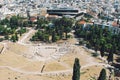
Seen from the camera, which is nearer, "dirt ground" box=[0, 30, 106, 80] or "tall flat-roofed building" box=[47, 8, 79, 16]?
"dirt ground" box=[0, 30, 106, 80]

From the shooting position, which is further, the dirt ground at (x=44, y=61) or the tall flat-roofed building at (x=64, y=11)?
the tall flat-roofed building at (x=64, y=11)

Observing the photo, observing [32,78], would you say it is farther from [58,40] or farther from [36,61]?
[58,40]

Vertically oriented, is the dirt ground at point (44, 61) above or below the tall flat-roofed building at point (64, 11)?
below

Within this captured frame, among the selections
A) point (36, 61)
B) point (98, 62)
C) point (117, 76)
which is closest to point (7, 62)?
point (36, 61)

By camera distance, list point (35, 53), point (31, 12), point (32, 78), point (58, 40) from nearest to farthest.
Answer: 1. point (32, 78)
2. point (35, 53)
3. point (58, 40)
4. point (31, 12)

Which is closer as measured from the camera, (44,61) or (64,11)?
(44,61)

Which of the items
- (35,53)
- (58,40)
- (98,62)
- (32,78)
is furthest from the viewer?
(58,40)

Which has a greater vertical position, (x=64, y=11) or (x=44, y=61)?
(x=64, y=11)

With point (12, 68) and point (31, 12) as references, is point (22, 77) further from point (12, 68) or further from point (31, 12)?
point (31, 12)

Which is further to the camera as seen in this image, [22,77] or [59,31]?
[59,31]

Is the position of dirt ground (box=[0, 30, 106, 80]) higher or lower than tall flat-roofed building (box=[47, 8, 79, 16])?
lower
